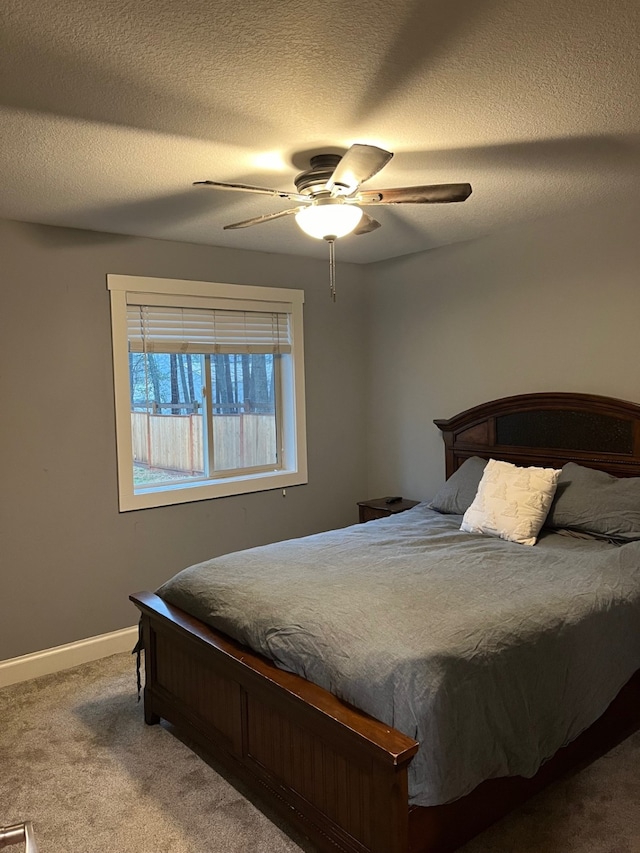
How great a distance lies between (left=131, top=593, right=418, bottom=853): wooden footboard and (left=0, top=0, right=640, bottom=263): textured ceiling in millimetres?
1868

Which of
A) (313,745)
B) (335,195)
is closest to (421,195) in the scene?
(335,195)

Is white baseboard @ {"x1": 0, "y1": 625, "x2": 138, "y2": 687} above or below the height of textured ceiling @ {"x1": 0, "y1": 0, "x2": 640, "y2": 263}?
below

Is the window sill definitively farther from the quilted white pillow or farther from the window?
the quilted white pillow

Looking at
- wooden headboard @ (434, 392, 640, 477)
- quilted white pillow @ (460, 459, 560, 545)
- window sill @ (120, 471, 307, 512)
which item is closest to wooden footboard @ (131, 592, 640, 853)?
quilted white pillow @ (460, 459, 560, 545)

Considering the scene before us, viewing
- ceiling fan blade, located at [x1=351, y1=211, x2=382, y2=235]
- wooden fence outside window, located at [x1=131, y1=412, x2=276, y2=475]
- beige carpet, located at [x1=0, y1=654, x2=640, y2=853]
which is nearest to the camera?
beige carpet, located at [x1=0, y1=654, x2=640, y2=853]

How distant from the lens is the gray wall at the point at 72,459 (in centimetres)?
344

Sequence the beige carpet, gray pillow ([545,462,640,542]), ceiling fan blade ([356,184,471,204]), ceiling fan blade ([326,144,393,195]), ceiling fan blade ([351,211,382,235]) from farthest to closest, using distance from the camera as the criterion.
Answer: gray pillow ([545,462,640,542])
ceiling fan blade ([351,211,382,235])
ceiling fan blade ([356,184,471,204])
the beige carpet
ceiling fan blade ([326,144,393,195])

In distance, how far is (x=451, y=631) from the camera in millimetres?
2119

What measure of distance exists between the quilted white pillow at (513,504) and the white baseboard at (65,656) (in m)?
2.09

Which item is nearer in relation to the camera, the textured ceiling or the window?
the textured ceiling

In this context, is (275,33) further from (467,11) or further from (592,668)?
(592,668)

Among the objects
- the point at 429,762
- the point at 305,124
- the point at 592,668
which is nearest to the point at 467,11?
the point at 305,124

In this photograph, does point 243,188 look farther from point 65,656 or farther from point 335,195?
point 65,656

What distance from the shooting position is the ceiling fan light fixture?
2471 mm
